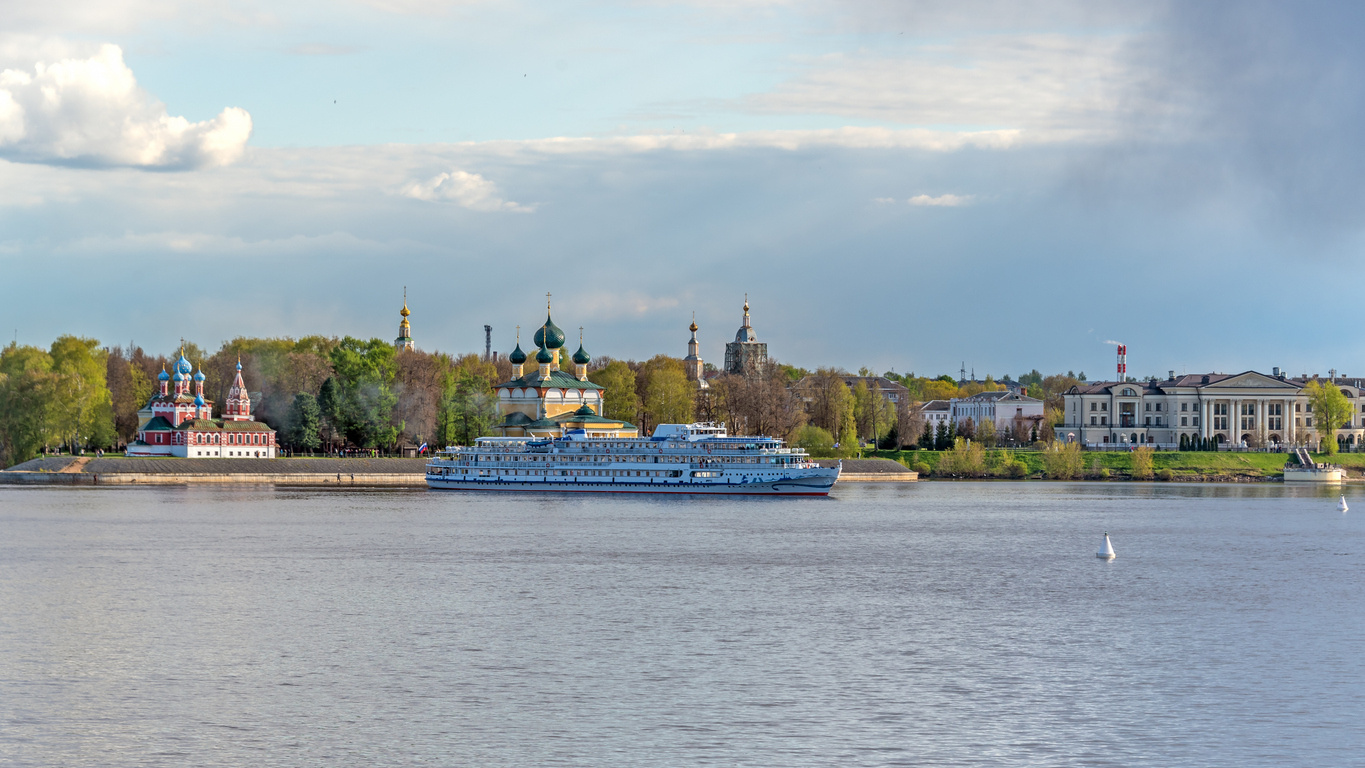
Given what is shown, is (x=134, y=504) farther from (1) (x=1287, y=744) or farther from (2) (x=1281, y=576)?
(1) (x=1287, y=744)

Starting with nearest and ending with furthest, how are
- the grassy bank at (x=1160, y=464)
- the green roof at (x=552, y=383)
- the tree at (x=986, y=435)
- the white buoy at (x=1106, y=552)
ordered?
the white buoy at (x=1106, y=552)
the green roof at (x=552, y=383)
the grassy bank at (x=1160, y=464)
the tree at (x=986, y=435)

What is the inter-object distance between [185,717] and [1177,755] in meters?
15.5

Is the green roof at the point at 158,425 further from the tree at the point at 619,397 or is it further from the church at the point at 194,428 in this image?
the tree at the point at 619,397

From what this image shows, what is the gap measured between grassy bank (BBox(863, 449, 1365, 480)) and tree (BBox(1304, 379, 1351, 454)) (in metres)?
1.97

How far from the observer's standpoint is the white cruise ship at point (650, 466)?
99.2 m

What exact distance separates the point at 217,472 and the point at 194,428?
7.54 metres

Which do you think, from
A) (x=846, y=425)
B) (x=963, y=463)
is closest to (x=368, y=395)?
(x=846, y=425)

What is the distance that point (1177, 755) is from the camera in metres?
21.1

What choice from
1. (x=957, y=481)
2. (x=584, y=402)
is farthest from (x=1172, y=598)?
(x=584, y=402)

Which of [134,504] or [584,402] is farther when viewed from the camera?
[584,402]

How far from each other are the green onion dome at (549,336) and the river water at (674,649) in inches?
2999

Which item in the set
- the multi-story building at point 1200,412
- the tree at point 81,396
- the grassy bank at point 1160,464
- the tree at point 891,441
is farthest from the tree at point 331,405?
the multi-story building at point 1200,412

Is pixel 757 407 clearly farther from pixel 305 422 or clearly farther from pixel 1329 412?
pixel 1329 412

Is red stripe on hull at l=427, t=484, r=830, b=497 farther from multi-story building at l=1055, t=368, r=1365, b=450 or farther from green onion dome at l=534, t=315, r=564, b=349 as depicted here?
multi-story building at l=1055, t=368, r=1365, b=450
